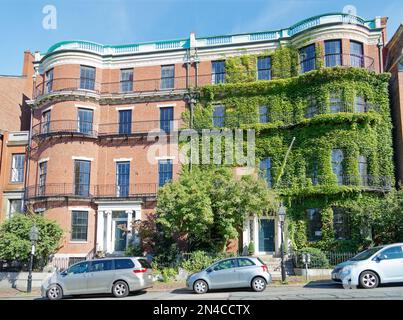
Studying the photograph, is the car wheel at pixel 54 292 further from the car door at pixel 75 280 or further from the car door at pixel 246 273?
the car door at pixel 246 273

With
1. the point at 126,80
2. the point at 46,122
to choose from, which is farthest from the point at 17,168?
the point at 126,80

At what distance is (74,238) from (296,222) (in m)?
15.3

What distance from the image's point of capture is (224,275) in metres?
16.6

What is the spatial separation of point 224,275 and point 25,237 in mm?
13893

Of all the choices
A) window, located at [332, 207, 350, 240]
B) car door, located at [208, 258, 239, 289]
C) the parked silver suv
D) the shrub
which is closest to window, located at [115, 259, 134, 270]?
the parked silver suv

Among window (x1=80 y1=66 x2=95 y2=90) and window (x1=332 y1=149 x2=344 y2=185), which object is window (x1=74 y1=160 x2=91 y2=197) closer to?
window (x1=80 y1=66 x2=95 y2=90)

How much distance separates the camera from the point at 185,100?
102 feet

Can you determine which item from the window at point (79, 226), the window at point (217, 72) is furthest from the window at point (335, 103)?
the window at point (79, 226)

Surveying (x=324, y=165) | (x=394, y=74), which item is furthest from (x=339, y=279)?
(x=394, y=74)

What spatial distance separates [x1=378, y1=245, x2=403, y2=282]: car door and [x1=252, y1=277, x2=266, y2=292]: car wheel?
4.41 meters

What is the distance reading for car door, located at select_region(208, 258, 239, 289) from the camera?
54.1 feet

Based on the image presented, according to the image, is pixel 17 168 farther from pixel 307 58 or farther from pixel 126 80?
pixel 307 58

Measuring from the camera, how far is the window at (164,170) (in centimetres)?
2991

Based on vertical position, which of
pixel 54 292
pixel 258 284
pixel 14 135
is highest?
pixel 14 135
